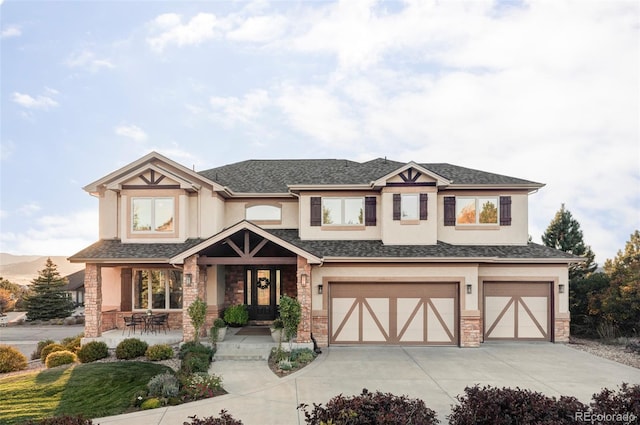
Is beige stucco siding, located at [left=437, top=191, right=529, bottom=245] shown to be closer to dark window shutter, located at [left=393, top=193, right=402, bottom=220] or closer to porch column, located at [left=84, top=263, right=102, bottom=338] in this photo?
dark window shutter, located at [left=393, top=193, right=402, bottom=220]

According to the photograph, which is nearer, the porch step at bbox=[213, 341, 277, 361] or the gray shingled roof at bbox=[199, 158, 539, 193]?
the porch step at bbox=[213, 341, 277, 361]

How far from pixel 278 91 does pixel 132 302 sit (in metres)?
13.0

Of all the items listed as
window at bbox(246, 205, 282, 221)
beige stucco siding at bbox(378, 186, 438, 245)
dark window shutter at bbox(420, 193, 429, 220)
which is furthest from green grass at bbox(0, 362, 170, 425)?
dark window shutter at bbox(420, 193, 429, 220)

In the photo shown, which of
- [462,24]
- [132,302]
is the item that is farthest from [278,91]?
[132,302]

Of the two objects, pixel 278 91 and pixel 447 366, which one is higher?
pixel 278 91

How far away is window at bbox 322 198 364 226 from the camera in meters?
16.3

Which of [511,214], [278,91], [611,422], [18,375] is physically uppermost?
[278,91]

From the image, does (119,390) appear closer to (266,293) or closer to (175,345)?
(175,345)

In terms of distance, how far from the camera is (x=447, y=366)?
461 inches

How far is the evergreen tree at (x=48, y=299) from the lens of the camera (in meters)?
26.6

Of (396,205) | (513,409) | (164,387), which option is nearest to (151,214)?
(164,387)

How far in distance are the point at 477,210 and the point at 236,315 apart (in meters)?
11.3

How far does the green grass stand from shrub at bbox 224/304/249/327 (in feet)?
11.5

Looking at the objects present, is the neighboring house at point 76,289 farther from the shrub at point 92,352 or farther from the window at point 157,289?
the shrub at point 92,352
